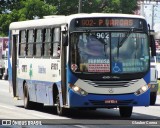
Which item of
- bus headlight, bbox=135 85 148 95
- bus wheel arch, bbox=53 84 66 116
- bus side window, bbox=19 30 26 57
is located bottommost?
bus wheel arch, bbox=53 84 66 116

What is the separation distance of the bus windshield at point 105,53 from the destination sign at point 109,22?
10.0 inches

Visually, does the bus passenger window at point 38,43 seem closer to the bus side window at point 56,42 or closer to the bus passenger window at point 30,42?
the bus passenger window at point 30,42

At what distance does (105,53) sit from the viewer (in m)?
20.7

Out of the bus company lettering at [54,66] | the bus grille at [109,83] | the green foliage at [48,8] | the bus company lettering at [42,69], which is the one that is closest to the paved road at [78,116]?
the bus grille at [109,83]

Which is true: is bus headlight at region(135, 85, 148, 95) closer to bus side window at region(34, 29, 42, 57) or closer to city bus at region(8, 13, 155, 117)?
city bus at region(8, 13, 155, 117)

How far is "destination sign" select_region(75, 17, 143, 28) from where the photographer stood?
68.6ft

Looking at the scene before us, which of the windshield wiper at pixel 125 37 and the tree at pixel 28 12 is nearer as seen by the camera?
the windshield wiper at pixel 125 37

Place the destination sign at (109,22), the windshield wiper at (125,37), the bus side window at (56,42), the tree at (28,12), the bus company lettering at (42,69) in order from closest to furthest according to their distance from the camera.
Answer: the windshield wiper at (125,37) < the destination sign at (109,22) < the bus side window at (56,42) < the bus company lettering at (42,69) < the tree at (28,12)

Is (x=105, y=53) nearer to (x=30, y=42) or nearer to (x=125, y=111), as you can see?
(x=125, y=111)

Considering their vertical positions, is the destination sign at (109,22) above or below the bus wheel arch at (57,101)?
above

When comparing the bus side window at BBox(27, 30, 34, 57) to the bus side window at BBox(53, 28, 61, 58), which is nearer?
the bus side window at BBox(53, 28, 61, 58)

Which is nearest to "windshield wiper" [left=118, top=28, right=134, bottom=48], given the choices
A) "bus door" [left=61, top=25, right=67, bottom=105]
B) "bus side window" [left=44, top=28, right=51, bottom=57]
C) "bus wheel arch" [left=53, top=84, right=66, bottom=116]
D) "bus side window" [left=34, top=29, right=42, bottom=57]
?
"bus door" [left=61, top=25, right=67, bottom=105]

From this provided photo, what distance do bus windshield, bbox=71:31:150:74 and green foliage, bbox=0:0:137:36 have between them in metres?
56.3

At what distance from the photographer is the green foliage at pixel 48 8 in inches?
3061
